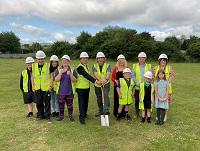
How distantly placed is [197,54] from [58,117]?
5204cm

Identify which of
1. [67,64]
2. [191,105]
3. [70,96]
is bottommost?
[191,105]

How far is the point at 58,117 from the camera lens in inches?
391

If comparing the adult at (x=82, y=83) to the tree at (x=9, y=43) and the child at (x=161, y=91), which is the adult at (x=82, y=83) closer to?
the child at (x=161, y=91)

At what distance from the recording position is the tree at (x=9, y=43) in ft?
339

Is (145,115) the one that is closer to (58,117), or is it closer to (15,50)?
(58,117)

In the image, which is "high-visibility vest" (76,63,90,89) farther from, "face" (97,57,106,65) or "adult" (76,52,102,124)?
"face" (97,57,106,65)

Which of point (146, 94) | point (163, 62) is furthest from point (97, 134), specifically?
point (163, 62)

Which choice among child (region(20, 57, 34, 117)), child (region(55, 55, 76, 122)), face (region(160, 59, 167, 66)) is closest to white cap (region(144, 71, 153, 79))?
face (region(160, 59, 167, 66))

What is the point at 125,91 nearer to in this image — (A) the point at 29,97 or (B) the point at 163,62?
(B) the point at 163,62

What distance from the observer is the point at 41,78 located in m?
9.47

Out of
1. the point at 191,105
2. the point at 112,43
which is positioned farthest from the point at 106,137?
the point at 112,43

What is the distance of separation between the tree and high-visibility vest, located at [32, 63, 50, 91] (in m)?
97.4

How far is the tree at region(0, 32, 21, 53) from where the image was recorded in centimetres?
10325

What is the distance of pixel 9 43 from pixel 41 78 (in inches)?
3910
